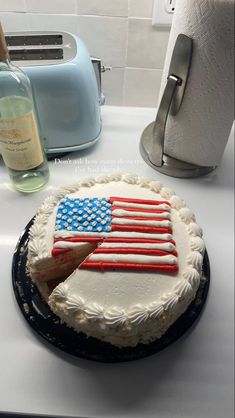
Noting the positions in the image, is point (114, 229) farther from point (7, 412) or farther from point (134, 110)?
point (134, 110)

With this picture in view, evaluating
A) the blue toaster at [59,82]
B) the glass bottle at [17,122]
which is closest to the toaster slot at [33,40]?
the blue toaster at [59,82]

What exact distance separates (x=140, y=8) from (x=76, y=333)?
784 millimetres

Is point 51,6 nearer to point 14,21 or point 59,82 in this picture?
point 14,21

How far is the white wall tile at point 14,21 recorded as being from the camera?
34.2 inches

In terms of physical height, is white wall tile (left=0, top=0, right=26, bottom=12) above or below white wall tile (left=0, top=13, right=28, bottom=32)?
above

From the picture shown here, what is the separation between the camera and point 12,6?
850mm

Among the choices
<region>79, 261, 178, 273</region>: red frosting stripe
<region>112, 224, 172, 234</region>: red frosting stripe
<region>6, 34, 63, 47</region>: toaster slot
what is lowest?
<region>79, 261, 178, 273</region>: red frosting stripe

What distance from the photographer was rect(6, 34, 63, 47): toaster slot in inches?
29.5

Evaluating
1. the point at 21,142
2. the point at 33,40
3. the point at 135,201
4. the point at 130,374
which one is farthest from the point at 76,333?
the point at 33,40

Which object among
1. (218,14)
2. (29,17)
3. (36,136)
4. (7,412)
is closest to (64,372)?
(7,412)

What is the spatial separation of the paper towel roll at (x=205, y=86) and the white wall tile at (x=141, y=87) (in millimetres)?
311

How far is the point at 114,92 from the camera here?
1098 millimetres

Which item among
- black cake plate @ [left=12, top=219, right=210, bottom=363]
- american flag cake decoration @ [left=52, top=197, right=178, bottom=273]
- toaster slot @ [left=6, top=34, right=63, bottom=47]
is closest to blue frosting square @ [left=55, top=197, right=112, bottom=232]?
american flag cake decoration @ [left=52, top=197, right=178, bottom=273]

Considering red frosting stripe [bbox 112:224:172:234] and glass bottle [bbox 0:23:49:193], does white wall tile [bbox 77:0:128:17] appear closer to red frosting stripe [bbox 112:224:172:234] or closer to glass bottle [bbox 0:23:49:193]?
glass bottle [bbox 0:23:49:193]
